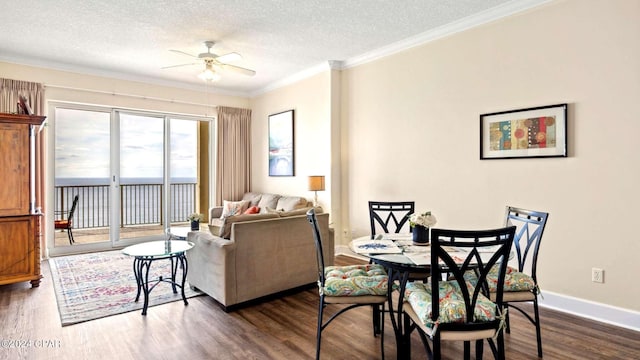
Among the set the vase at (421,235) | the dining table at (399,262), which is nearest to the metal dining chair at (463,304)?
the dining table at (399,262)

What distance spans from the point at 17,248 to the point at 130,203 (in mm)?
3023

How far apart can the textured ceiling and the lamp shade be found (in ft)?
5.73

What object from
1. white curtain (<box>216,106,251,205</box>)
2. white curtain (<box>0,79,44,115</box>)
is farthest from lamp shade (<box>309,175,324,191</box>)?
white curtain (<box>0,79,44,115</box>)

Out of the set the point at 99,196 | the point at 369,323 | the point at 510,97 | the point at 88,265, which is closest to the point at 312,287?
the point at 369,323

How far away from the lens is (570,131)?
3.13 m

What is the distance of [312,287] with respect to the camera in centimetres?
391

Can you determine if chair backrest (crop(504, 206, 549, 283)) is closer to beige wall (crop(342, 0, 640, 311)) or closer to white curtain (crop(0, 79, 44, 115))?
beige wall (crop(342, 0, 640, 311))

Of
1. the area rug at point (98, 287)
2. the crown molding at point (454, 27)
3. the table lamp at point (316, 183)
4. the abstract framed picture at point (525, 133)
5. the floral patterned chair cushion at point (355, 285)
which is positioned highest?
the crown molding at point (454, 27)

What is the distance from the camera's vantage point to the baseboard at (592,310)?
2823 mm

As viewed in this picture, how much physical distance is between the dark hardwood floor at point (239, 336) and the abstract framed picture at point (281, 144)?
3.28 m

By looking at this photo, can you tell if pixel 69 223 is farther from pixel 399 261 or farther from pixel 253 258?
pixel 399 261

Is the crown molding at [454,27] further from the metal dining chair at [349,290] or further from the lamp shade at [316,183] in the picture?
the metal dining chair at [349,290]

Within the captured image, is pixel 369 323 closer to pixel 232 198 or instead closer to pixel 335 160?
pixel 335 160

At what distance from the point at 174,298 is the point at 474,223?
3.22 metres
